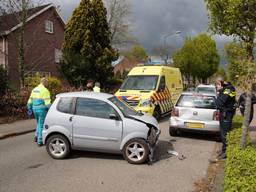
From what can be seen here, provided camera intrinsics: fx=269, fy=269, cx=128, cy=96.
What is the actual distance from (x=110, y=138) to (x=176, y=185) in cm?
190

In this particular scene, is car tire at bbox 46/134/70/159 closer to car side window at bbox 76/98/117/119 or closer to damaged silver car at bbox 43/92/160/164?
damaged silver car at bbox 43/92/160/164

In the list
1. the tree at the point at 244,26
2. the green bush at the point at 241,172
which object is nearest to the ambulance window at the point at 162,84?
the tree at the point at 244,26

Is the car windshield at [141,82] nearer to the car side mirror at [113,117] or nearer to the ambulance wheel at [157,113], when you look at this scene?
the ambulance wheel at [157,113]

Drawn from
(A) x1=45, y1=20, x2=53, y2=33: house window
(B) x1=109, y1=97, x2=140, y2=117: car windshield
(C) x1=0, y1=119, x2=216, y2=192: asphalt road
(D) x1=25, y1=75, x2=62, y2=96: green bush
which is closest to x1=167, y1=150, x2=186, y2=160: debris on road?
(C) x1=0, y1=119, x2=216, y2=192: asphalt road

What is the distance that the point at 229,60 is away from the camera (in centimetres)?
485

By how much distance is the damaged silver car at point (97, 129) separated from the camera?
6.14 metres

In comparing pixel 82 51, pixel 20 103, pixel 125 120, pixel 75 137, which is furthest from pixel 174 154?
pixel 82 51

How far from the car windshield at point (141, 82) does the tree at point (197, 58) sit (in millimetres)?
32190

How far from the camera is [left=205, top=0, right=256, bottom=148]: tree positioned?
449cm

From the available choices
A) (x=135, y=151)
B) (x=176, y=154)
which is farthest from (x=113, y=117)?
(x=176, y=154)

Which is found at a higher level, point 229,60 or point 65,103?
point 229,60

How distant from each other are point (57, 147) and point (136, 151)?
6.25ft

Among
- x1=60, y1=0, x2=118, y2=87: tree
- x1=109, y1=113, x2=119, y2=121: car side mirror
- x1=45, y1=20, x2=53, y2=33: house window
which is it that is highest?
x1=45, y1=20, x2=53, y2=33: house window

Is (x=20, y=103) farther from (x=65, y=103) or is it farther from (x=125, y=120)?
(x=125, y=120)
